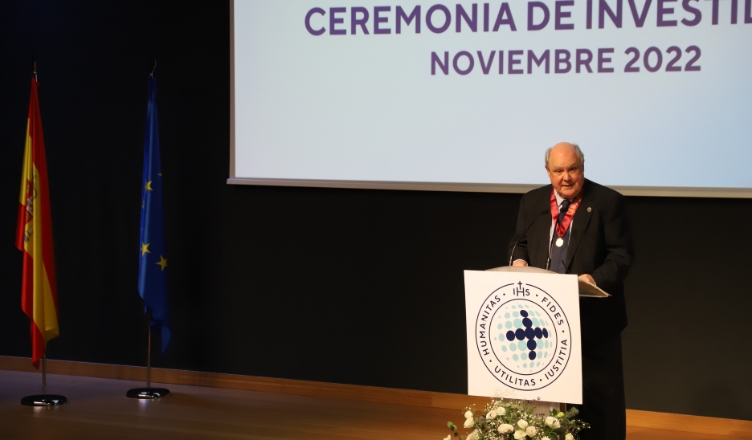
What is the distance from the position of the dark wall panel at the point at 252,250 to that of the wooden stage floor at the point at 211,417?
0.29 m

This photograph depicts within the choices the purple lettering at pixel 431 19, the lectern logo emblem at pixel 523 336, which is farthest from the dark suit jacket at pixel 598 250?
the purple lettering at pixel 431 19

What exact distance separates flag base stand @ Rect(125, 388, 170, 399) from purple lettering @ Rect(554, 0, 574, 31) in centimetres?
331

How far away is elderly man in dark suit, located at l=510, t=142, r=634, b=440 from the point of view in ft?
11.5

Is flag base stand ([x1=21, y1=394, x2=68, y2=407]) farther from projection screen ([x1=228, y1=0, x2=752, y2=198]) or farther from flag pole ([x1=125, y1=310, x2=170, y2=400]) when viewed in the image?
projection screen ([x1=228, y1=0, x2=752, y2=198])

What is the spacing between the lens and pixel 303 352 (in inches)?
238

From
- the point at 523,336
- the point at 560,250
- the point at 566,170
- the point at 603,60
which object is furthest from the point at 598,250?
the point at 603,60

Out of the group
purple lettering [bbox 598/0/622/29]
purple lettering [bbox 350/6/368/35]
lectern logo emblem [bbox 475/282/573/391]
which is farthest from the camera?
purple lettering [bbox 350/6/368/35]

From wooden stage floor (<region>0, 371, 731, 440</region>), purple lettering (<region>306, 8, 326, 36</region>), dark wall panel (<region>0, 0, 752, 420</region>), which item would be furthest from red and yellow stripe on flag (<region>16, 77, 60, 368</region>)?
purple lettering (<region>306, 8, 326, 36</region>)

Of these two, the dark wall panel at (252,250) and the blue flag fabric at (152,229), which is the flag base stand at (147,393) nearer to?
the blue flag fabric at (152,229)

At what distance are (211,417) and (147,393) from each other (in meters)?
0.75

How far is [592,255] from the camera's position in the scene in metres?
3.52

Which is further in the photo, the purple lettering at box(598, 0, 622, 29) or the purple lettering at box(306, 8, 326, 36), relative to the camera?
the purple lettering at box(306, 8, 326, 36)

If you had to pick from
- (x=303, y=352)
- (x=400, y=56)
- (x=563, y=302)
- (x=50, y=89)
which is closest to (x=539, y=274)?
(x=563, y=302)

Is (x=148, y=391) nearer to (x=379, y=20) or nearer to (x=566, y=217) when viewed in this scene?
(x=379, y=20)
